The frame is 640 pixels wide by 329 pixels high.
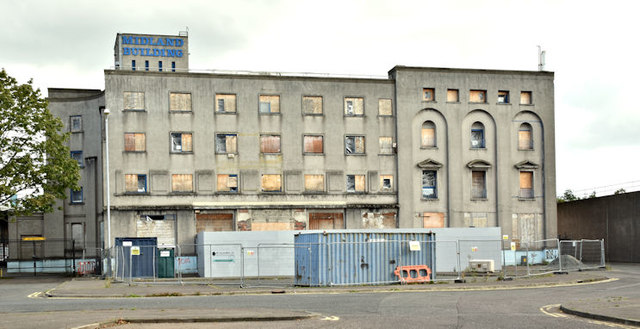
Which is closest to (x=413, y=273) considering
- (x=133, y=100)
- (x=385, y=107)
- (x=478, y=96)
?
(x=385, y=107)

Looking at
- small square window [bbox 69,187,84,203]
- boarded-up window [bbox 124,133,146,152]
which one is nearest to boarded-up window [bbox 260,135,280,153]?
boarded-up window [bbox 124,133,146,152]

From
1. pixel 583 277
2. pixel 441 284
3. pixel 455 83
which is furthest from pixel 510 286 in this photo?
pixel 455 83

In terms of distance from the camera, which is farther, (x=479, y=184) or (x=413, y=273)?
(x=479, y=184)

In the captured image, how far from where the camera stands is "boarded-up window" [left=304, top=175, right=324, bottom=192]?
5866 cm

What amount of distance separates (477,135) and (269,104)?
60.2 feet

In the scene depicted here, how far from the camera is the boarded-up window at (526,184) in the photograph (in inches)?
2470

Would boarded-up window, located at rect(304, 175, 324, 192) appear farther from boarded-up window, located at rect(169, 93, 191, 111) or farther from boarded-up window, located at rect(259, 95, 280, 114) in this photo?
boarded-up window, located at rect(169, 93, 191, 111)

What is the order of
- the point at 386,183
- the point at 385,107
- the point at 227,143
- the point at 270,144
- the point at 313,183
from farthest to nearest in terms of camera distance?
1. the point at 385,107
2. the point at 386,183
3. the point at 313,183
4. the point at 270,144
5. the point at 227,143

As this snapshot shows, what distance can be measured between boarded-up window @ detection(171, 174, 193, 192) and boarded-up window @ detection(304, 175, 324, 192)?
30.3ft

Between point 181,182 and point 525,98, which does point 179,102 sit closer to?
point 181,182

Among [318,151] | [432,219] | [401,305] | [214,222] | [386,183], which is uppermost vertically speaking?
[318,151]

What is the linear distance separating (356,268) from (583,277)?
12.2 m

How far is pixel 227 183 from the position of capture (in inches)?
2255

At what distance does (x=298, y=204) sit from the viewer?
57844 millimetres
